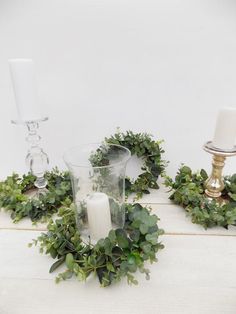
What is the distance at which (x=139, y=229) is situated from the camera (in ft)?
1.46

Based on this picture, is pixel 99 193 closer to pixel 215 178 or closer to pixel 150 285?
pixel 150 285

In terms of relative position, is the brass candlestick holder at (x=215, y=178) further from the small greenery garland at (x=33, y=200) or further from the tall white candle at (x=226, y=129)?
the small greenery garland at (x=33, y=200)

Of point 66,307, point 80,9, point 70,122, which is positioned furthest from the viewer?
point 70,122

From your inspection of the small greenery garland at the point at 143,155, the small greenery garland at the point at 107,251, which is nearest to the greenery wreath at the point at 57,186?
the small greenery garland at the point at 143,155

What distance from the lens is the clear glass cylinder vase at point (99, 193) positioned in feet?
1.48

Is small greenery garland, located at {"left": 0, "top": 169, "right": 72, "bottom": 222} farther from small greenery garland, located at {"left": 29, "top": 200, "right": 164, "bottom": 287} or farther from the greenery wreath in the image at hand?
small greenery garland, located at {"left": 29, "top": 200, "right": 164, "bottom": 287}

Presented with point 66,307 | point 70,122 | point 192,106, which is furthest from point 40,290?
point 192,106

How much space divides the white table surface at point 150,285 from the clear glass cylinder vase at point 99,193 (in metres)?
0.10

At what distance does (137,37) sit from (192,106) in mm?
265

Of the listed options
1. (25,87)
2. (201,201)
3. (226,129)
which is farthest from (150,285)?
(25,87)

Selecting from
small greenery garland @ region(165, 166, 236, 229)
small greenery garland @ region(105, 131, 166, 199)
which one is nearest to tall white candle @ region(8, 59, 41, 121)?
small greenery garland @ region(105, 131, 166, 199)

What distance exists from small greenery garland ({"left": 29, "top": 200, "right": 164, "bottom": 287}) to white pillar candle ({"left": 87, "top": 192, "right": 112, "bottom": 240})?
0.03 m

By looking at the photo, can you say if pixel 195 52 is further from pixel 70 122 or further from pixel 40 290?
pixel 40 290

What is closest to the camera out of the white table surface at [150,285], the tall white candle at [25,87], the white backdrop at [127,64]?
the white table surface at [150,285]
